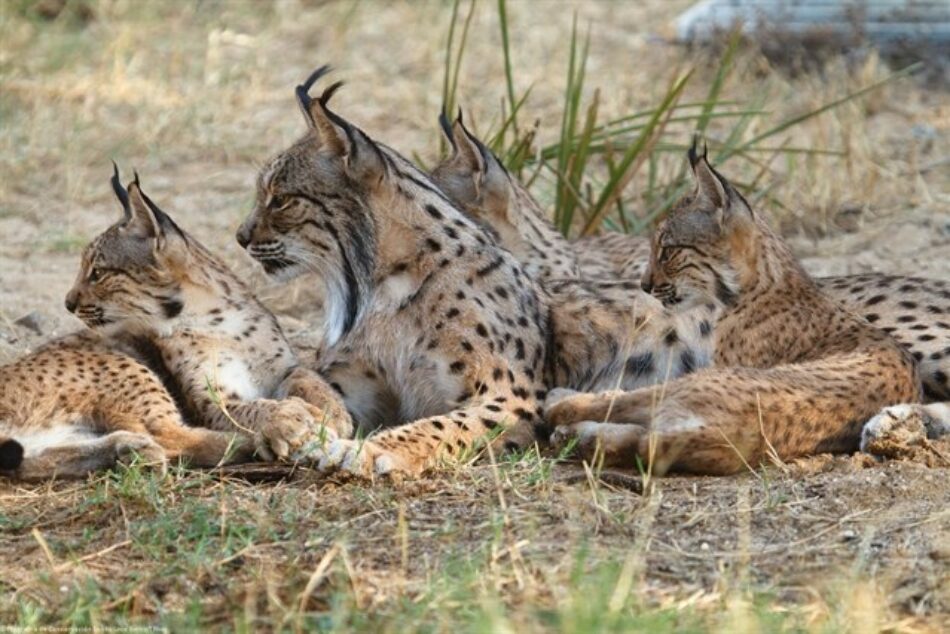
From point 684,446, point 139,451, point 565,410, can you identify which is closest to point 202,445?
point 139,451

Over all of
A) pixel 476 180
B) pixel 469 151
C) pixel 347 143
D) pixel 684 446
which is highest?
pixel 347 143

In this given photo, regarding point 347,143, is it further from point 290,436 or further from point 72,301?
point 290,436

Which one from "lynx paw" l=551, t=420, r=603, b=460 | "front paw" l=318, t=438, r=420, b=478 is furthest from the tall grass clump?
"front paw" l=318, t=438, r=420, b=478

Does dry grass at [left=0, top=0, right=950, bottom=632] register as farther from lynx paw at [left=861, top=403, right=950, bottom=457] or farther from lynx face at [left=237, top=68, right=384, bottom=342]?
lynx face at [left=237, top=68, right=384, bottom=342]

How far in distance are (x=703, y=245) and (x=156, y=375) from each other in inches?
72.2

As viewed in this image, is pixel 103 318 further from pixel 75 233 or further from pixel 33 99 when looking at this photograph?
pixel 33 99

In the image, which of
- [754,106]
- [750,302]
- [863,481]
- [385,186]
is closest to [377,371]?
[385,186]

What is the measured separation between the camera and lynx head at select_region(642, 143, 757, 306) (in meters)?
6.42

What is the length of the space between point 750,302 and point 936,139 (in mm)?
4059

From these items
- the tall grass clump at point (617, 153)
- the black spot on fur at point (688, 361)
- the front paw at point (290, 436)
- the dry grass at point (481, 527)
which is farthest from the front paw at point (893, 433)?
the tall grass clump at point (617, 153)

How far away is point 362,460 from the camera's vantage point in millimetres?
5383

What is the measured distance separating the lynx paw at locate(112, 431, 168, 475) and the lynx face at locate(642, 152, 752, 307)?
1822 mm

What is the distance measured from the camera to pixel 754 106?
9.94 m

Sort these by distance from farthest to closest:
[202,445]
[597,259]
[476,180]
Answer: [597,259] → [476,180] → [202,445]
